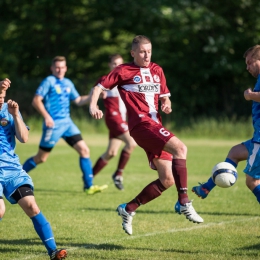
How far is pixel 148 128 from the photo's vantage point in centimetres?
640

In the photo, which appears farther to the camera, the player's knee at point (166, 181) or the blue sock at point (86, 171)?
the blue sock at point (86, 171)

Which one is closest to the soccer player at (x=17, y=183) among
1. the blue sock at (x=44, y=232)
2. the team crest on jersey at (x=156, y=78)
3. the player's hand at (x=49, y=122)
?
the blue sock at (x=44, y=232)

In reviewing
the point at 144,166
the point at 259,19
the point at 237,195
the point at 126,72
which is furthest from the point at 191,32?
the point at 126,72

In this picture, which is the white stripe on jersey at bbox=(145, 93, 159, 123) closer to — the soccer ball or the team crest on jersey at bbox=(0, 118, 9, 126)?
the soccer ball

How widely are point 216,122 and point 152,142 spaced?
17.5 m

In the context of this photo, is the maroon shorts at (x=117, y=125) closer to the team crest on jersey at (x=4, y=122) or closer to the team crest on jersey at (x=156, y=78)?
the team crest on jersey at (x=156, y=78)

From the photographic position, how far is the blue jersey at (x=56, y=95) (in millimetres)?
10188

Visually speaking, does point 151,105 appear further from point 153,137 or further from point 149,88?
point 153,137

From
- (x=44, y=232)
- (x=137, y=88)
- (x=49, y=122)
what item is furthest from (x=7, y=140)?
(x=49, y=122)

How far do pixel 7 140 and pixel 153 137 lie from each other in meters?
1.51

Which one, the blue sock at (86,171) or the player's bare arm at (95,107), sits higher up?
the player's bare arm at (95,107)

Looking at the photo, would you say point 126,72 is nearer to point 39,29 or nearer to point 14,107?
point 14,107

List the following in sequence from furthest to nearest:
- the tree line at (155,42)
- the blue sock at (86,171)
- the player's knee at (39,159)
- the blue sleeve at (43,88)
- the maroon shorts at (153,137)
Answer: the tree line at (155,42) → the player's knee at (39,159) → the blue sleeve at (43,88) → the blue sock at (86,171) → the maroon shorts at (153,137)

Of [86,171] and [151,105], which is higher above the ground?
[151,105]
